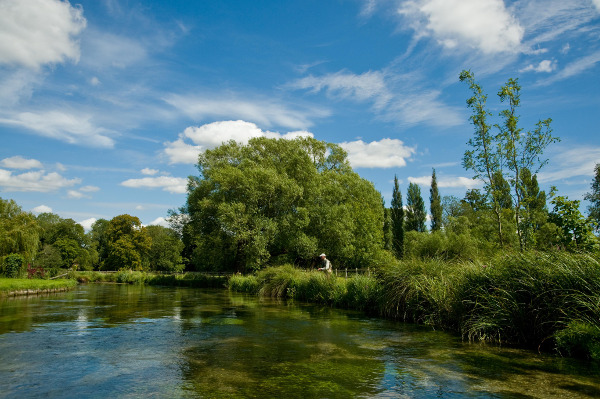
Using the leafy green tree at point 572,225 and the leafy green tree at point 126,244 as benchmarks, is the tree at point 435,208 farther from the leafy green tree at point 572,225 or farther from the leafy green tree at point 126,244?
the leafy green tree at point 572,225

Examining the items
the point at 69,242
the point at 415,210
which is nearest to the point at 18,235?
the point at 69,242

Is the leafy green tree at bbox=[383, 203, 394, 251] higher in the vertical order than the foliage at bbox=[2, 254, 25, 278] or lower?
higher

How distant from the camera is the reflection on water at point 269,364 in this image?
621cm

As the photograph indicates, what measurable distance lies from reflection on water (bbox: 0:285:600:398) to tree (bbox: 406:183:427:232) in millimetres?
50936

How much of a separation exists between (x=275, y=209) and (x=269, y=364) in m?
29.2

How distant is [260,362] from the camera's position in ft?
26.3

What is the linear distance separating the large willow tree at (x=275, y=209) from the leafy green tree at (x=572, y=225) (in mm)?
24273

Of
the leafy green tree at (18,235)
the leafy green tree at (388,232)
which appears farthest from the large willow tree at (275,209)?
the leafy green tree at (18,235)

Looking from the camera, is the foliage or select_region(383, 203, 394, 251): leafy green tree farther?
select_region(383, 203, 394, 251): leafy green tree

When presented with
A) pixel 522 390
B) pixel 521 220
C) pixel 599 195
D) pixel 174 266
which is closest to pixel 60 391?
pixel 522 390

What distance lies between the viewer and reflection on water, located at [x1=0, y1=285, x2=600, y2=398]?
621 centimetres

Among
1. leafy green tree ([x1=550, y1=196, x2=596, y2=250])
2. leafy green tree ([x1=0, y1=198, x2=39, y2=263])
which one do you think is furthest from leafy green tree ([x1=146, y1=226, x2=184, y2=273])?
leafy green tree ([x1=550, y1=196, x2=596, y2=250])

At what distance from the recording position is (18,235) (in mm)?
30844

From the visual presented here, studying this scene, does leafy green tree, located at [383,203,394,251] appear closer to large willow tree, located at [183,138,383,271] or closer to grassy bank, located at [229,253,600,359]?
large willow tree, located at [183,138,383,271]
